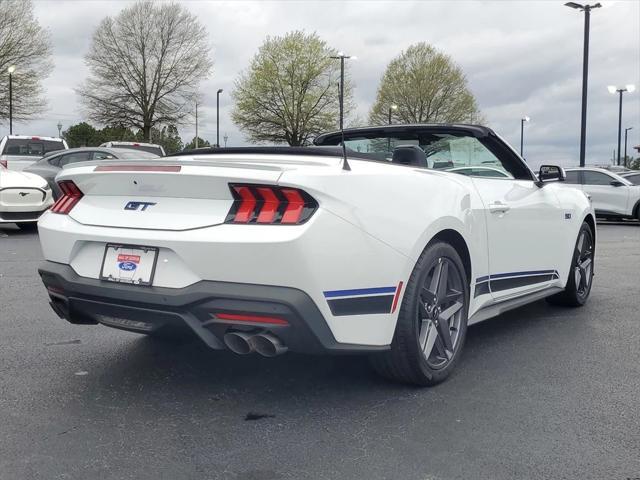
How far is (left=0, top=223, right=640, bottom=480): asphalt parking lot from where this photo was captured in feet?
8.41

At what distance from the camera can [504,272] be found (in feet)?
13.8

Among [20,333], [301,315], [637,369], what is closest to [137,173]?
[301,315]

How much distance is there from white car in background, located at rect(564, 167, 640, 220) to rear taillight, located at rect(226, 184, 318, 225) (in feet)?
48.4

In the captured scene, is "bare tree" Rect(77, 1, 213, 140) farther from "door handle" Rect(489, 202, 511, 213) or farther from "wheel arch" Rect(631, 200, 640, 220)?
"door handle" Rect(489, 202, 511, 213)

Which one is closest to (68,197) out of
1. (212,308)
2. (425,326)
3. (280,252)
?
(212,308)

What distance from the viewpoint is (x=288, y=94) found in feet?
144

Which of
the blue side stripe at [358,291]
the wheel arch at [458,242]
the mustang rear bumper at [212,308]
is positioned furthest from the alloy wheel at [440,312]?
the mustang rear bumper at [212,308]

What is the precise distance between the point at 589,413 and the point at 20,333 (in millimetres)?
3438

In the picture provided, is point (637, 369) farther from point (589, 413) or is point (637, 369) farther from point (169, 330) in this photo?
point (169, 330)

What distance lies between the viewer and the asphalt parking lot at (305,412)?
8.41ft

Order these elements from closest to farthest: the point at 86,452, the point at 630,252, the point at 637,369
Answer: the point at 86,452, the point at 637,369, the point at 630,252

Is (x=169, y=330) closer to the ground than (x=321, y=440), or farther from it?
farther from it

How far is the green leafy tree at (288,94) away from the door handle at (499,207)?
39.4 m

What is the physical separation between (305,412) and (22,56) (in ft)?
131
